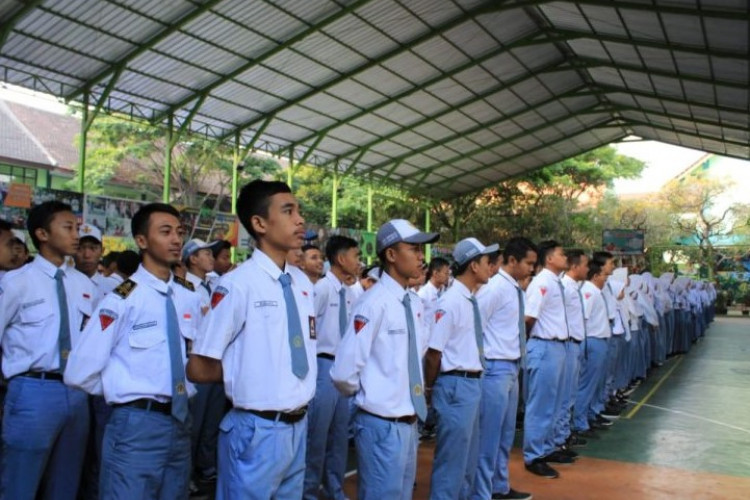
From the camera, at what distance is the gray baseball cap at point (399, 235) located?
303 cm

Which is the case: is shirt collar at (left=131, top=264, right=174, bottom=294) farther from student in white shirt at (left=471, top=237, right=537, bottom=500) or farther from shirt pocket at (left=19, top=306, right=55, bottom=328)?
student in white shirt at (left=471, top=237, right=537, bottom=500)

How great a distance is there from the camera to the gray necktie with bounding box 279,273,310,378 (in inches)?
92.9

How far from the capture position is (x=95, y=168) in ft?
71.5

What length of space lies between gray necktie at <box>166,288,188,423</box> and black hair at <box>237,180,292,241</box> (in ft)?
1.71

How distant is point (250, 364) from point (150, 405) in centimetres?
53

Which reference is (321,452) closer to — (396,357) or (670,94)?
(396,357)

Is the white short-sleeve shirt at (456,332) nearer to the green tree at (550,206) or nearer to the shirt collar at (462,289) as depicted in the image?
the shirt collar at (462,289)

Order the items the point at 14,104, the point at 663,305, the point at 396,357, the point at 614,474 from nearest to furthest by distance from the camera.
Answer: the point at 396,357 → the point at 614,474 → the point at 663,305 → the point at 14,104

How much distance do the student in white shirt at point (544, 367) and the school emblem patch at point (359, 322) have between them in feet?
8.93

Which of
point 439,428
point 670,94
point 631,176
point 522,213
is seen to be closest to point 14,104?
point 522,213

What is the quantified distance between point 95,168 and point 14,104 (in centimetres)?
780

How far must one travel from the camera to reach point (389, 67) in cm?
1460

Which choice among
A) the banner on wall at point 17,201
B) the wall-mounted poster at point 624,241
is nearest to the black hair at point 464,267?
the banner on wall at point 17,201

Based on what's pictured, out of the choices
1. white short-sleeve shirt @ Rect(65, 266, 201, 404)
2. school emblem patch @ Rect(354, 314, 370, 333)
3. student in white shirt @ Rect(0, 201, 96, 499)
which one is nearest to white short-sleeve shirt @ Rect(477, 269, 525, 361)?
school emblem patch @ Rect(354, 314, 370, 333)
